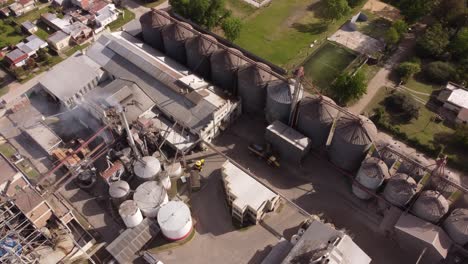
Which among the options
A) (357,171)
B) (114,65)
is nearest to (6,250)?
(114,65)

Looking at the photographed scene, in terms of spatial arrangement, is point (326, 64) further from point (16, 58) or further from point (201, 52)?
point (16, 58)

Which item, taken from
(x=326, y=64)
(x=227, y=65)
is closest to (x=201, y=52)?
(x=227, y=65)

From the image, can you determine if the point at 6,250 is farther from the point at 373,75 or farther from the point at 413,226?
the point at 373,75

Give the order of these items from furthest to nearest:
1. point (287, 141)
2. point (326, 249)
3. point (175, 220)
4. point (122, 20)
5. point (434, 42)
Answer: point (122, 20) → point (434, 42) → point (287, 141) → point (175, 220) → point (326, 249)

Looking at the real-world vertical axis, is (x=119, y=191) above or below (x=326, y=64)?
below

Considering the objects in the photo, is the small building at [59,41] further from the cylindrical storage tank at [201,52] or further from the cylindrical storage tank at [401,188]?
the cylindrical storage tank at [401,188]

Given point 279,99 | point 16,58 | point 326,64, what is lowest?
point 16,58
